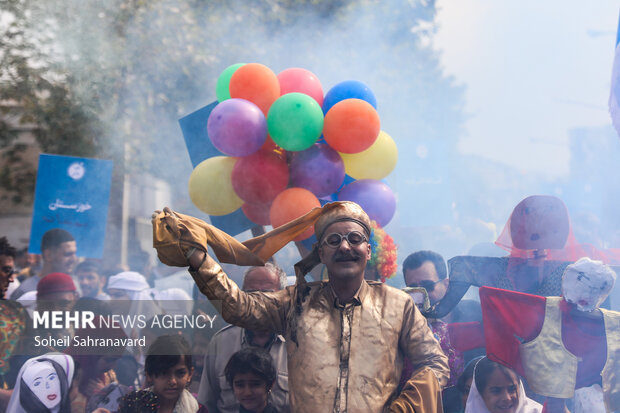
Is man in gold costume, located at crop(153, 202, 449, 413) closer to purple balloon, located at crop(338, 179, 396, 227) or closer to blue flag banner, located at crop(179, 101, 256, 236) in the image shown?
purple balloon, located at crop(338, 179, 396, 227)

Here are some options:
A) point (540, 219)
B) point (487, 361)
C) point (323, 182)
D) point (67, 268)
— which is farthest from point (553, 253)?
point (67, 268)

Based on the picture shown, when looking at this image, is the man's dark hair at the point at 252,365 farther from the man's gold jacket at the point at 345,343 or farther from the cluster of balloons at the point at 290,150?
the cluster of balloons at the point at 290,150

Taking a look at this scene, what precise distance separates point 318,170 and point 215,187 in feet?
2.49

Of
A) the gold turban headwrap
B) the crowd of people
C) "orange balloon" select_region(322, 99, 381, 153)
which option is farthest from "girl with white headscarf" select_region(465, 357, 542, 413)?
"orange balloon" select_region(322, 99, 381, 153)

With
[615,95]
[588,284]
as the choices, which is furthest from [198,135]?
[615,95]

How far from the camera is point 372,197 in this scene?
3.85 m

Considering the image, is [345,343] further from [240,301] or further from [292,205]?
[292,205]

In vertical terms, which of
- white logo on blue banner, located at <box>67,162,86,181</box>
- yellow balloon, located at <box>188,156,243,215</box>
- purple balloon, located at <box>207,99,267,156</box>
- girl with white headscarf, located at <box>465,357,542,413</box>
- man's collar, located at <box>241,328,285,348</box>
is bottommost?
girl with white headscarf, located at <box>465,357,542,413</box>

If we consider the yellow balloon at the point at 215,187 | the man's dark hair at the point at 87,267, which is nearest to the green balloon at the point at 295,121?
the yellow balloon at the point at 215,187

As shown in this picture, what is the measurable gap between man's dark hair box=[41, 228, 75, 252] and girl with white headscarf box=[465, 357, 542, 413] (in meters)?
4.10

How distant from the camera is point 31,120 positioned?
9.12 m

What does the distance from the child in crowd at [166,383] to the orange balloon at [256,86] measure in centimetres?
174

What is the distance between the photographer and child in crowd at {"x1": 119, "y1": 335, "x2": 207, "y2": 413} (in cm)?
330

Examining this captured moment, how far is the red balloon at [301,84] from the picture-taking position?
13.3 ft
